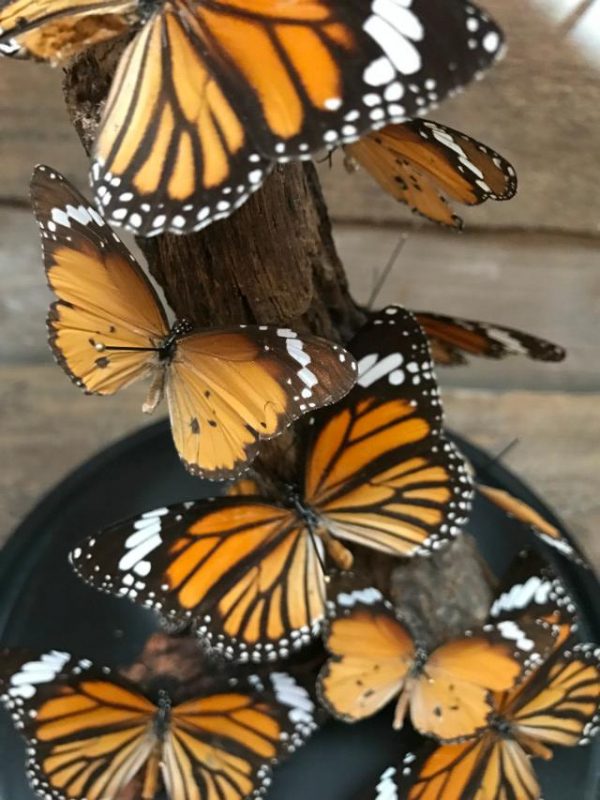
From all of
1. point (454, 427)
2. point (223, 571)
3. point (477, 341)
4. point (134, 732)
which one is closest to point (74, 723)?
point (134, 732)

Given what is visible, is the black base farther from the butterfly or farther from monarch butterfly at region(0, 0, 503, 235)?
monarch butterfly at region(0, 0, 503, 235)

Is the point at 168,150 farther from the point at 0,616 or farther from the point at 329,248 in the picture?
the point at 0,616

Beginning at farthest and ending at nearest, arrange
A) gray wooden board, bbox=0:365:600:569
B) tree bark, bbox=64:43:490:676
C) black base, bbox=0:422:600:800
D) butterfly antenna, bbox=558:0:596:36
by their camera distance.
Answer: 1. gray wooden board, bbox=0:365:600:569
2. butterfly antenna, bbox=558:0:596:36
3. black base, bbox=0:422:600:800
4. tree bark, bbox=64:43:490:676

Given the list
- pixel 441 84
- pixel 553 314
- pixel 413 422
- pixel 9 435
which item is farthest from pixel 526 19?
pixel 9 435

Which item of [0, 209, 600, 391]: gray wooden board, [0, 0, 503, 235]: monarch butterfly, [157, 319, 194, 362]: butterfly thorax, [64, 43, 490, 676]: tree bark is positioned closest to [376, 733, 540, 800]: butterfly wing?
[64, 43, 490, 676]: tree bark

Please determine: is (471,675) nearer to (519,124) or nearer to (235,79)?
(235,79)

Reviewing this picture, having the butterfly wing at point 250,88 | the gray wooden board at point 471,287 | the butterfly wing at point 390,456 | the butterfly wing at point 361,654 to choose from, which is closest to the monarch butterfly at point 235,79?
the butterfly wing at point 250,88
